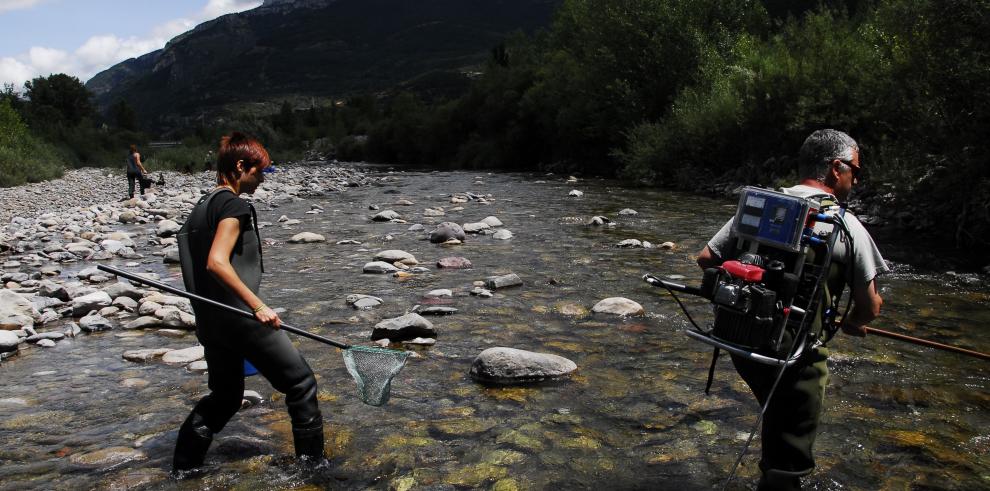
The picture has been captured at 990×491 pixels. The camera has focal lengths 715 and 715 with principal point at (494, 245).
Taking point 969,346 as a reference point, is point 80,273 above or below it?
below

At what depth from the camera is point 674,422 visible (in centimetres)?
547

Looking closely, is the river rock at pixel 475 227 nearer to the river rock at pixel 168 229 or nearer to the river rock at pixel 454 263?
the river rock at pixel 454 263

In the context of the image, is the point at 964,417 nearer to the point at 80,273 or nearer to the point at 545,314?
the point at 545,314

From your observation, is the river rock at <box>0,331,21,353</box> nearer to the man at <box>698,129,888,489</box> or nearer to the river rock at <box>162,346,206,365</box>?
the river rock at <box>162,346,206,365</box>

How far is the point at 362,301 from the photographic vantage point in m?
9.00

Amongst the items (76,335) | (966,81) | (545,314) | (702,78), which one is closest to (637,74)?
(702,78)

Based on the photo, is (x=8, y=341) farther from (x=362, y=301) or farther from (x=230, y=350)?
(x=230, y=350)

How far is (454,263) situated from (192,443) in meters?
7.24

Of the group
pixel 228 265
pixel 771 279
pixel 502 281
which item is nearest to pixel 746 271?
pixel 771 279

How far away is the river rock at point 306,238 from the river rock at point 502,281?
5.74 meters

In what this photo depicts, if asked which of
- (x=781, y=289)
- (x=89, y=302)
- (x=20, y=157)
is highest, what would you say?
(x=781, y=289)

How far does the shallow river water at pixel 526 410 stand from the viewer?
465cm

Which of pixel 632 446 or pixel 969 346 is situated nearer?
pixel 632 446

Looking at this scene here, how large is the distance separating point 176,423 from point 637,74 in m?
34.2
